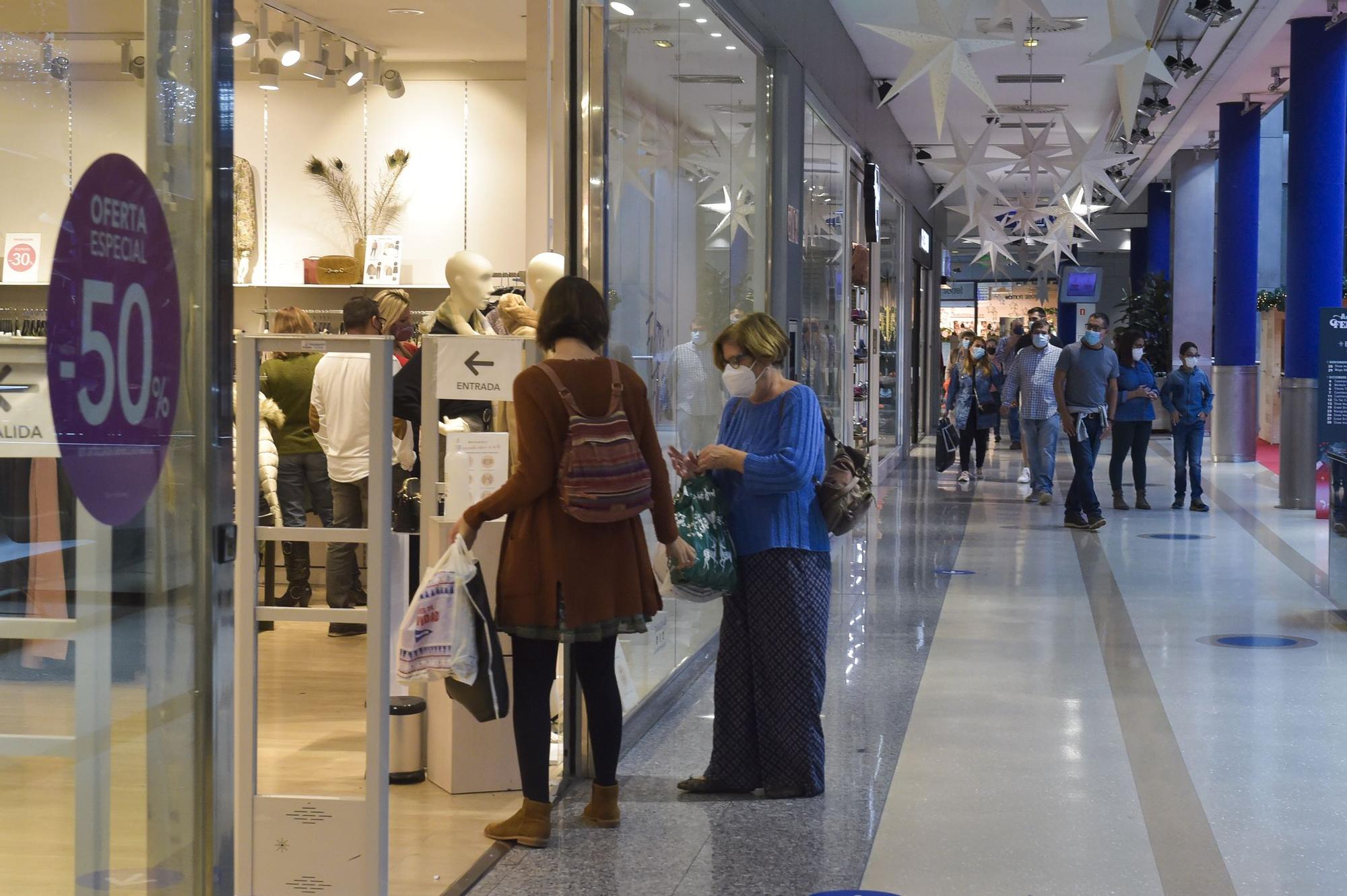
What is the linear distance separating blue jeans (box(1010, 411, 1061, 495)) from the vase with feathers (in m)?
5.73

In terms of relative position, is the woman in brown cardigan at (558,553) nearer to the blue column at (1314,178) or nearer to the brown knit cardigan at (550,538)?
the brown knit cardigan at (550,538)

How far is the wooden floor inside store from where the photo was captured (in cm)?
186

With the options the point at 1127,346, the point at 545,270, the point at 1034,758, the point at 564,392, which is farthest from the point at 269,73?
the point at 1127,346

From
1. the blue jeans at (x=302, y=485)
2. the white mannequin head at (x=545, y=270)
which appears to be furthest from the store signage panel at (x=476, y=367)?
the blue jeans at (x=302, y=485)

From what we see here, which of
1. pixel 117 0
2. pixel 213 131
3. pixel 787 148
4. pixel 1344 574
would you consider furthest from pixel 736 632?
pixel 1344 574

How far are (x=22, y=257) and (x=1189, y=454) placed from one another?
38.1ft

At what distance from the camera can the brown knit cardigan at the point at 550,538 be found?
3.56 meters

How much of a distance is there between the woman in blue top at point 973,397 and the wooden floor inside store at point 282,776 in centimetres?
941

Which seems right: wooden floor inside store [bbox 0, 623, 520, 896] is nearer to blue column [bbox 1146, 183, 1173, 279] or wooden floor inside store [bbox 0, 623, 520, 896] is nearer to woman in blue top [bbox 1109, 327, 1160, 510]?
woman in blue top [bbox 1109, 327, 1160, 510]

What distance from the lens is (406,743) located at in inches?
174

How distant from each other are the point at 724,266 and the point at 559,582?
3174 mm

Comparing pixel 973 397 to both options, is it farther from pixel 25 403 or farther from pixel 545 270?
pixel 25 403

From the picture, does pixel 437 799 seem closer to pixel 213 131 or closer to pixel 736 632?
pixel 736 632

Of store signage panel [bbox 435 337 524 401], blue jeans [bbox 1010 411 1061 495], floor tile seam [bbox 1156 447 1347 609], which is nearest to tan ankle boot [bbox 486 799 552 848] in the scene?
store signage panel [bbox 435 337 524 401]
